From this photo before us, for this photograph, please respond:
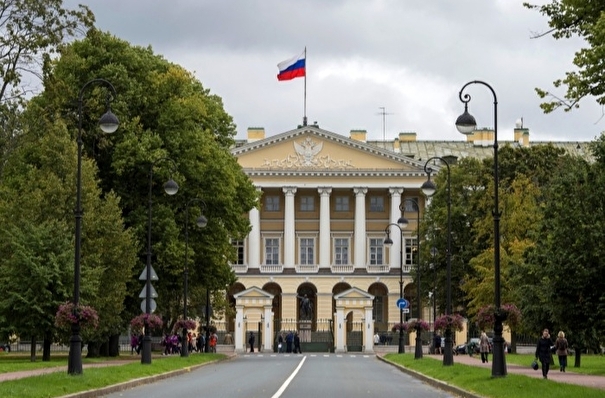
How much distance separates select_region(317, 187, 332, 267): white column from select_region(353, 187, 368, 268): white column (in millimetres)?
2613

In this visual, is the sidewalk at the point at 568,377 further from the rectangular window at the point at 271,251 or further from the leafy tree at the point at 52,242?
the rectangular window at the point at 271,251

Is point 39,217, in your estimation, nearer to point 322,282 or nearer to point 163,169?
point 163,169

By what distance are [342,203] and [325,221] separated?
3128 millimetres

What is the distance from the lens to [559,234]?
37656 mm

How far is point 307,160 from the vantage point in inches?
4633

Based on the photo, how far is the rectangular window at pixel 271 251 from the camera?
11850 centimetres

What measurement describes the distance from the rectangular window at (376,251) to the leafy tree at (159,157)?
55408mm

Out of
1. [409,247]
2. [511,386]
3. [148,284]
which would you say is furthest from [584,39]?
[409,247]

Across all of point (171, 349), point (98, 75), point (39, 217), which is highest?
point (98, 75)

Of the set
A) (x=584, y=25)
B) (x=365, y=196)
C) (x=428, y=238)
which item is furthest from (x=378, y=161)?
(x=584, y=25)

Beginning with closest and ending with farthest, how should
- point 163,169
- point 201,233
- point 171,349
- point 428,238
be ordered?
point 163,169 < point 201,233 < point 171,349 < point 428,238

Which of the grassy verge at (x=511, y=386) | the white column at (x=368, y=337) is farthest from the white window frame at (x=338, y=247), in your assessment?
the grassy verge at (x=511, y=386)

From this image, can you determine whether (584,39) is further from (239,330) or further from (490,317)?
(239,330)

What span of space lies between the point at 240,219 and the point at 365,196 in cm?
5533
